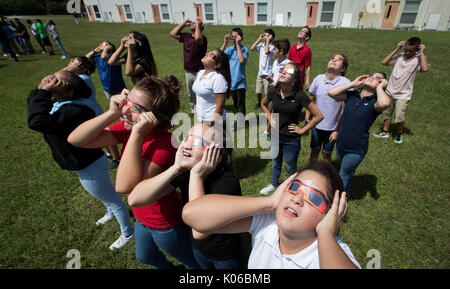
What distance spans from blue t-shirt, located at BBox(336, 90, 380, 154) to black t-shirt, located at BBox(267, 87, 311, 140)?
673 millimetres

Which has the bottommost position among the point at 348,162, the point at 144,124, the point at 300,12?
the point at 348,162

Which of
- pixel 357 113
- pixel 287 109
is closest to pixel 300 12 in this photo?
pixel 287 109

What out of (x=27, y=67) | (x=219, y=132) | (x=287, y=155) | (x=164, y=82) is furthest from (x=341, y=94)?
(x=27, y=67)

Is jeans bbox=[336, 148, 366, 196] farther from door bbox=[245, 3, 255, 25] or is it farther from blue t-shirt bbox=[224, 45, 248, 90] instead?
door bbox=[245, 3, 255, 25]

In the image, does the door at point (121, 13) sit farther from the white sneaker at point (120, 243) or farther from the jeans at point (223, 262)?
the jeans at point (223, 262)

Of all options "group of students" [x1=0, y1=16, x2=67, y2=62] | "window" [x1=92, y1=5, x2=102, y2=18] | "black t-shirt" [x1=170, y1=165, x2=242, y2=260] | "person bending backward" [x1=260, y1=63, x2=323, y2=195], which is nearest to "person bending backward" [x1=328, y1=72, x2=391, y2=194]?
"person bending backward" [x1=260, y1=63, x2=323, y2=195]

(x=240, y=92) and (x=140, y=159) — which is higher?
(x=140, y=159)

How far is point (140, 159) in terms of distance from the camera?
1740mm

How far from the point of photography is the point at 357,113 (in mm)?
3055

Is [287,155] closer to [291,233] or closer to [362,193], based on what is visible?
[362,193]

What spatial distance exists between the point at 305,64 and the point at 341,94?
341cm

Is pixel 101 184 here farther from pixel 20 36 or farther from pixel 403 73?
pixel 20 36

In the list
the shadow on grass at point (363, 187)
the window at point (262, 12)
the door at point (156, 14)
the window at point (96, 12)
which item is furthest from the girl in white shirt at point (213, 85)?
the window at point (96, 12)

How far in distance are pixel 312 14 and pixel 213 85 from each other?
103ft
